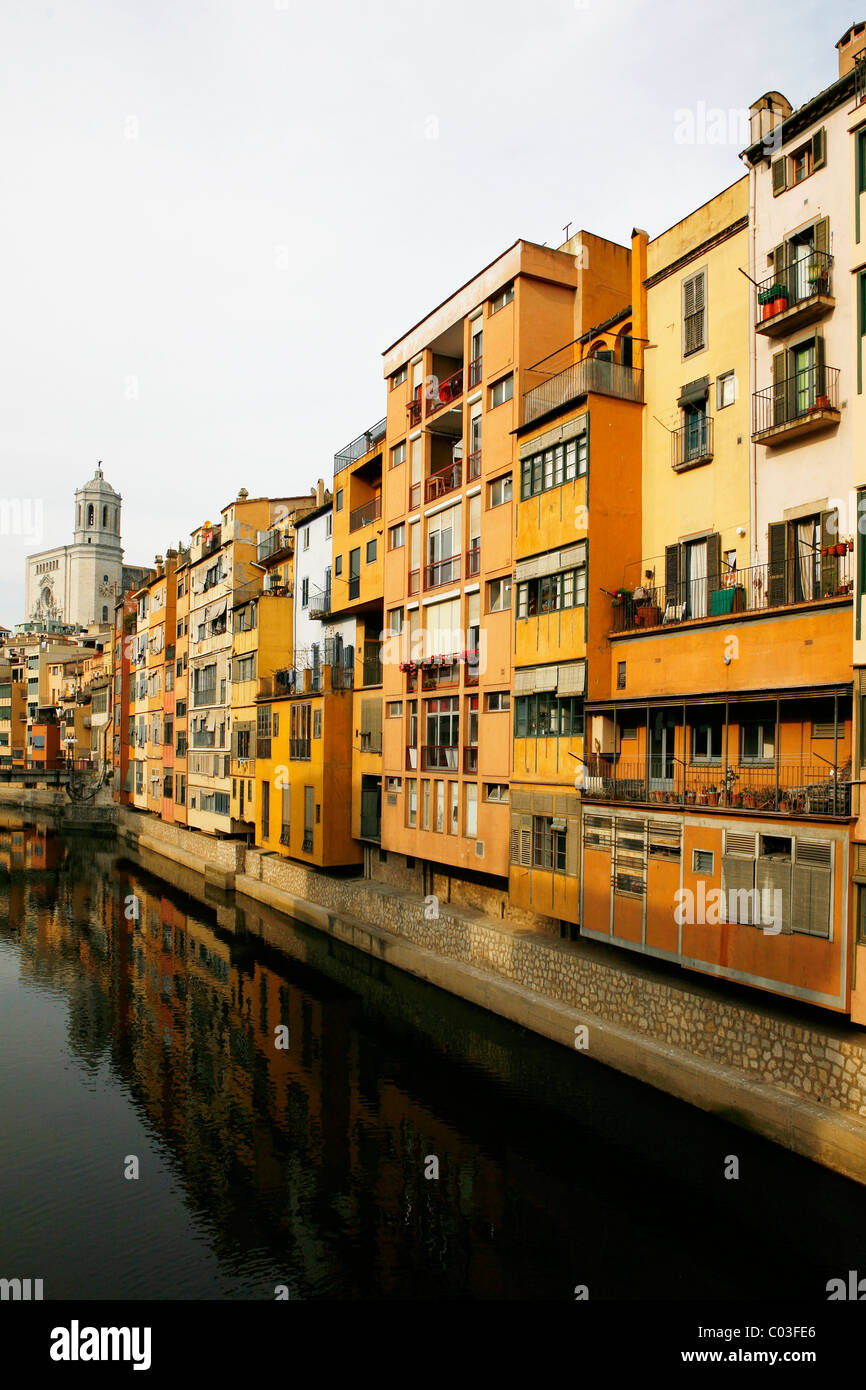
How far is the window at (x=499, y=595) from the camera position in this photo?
26.5 metres

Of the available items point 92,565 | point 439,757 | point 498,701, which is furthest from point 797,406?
point 92,565

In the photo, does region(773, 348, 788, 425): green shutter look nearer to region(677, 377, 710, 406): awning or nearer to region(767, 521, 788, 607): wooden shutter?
region(767, 521, 788, 607): wooden shutter

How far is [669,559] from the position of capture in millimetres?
22516

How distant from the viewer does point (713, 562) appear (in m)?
21.3

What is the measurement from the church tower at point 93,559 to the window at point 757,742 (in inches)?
5797

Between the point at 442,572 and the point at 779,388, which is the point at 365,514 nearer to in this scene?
the point at 442,572

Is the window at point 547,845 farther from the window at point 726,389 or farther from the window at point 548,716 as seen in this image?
the window at point 726,389

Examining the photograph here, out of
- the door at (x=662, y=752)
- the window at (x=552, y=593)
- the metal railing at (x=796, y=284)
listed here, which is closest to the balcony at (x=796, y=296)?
the metal railing at (x=796, y=284)

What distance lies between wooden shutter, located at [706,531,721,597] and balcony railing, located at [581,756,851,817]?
14.1ft

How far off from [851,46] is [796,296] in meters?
4.69

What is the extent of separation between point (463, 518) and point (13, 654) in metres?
103

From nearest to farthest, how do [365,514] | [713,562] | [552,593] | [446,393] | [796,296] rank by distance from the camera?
1. [796,296]
2. [713,562]
3. [552,593]
4. [446,393]
5. [365,514]
